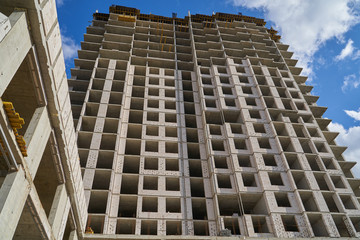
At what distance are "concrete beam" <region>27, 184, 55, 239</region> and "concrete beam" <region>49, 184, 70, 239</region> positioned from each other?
61 centimetres

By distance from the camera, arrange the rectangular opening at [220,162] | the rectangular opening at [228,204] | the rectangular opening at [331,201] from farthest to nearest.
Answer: the rectangular opening at [220,162]
the rectangular opening at [331,201]
the rectangular opening at [228,204]

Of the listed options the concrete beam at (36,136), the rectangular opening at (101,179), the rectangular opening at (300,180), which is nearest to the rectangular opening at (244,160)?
the rectangular opening at (300,180)

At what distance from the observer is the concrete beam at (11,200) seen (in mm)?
10070

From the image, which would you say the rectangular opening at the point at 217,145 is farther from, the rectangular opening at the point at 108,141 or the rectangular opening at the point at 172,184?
the rectangular opening at the point at 108,141

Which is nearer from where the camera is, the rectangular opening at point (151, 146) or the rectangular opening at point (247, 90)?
the rectangular opening at point (151, 146)

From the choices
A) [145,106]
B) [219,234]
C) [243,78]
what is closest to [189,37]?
[243,78]

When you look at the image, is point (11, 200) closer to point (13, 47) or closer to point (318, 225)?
point (13, 47)

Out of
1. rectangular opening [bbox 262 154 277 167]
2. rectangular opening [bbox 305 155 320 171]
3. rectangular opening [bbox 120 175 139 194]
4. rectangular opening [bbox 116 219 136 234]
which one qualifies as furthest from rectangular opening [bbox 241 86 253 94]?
rectangular opening [bbox 116 219 136 234]

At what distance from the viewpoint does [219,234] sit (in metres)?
23.7

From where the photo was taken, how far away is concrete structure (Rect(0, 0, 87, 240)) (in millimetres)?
10512

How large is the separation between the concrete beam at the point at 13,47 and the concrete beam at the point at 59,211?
7524mm

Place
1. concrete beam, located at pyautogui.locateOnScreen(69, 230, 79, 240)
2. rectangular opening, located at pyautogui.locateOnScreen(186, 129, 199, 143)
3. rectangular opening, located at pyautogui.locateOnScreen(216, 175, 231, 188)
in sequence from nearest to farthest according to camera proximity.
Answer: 1. concrete beam, located at pyautogui.locateOnScreen(69, 230, 79, 240)
2. rectangular opening, located at pyautogui.locateOnScreen(216, 175, 231, 188)
3. rectangular opening, located at pyautogui.locateOnScreen(186, 129, 199, 143)

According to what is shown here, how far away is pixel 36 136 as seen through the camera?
499 inches

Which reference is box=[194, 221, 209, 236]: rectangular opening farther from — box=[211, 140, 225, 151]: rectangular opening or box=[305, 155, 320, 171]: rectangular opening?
box=[305, 155, 320, 171]: rectangular opening
